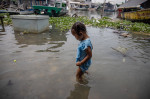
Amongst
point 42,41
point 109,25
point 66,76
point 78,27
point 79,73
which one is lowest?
point 66,76

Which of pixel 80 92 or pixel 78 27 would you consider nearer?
pixel 78 27

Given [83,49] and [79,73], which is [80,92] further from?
A: [83,49]

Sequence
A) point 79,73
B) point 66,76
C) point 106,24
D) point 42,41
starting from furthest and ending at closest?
point 106,24 → point 42,41 → point 66,76 → point 79,73

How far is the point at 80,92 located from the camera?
2.15 metres

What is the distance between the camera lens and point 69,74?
8.85 ft

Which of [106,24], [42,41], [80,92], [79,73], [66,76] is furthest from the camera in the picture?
[106,24]

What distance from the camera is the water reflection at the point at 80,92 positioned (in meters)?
2.04

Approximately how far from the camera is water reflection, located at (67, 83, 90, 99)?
204 cm

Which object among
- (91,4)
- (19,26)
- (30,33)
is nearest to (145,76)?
(30,33)

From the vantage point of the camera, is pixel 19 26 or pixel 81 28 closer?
pixel 81 28

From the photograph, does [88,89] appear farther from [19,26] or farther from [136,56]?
[19,26]

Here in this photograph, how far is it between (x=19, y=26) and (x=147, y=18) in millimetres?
12645

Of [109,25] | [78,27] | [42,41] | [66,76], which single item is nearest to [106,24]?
[109,25]

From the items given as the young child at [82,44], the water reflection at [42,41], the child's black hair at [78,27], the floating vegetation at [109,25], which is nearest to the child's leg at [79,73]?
the young child at [82,44]
